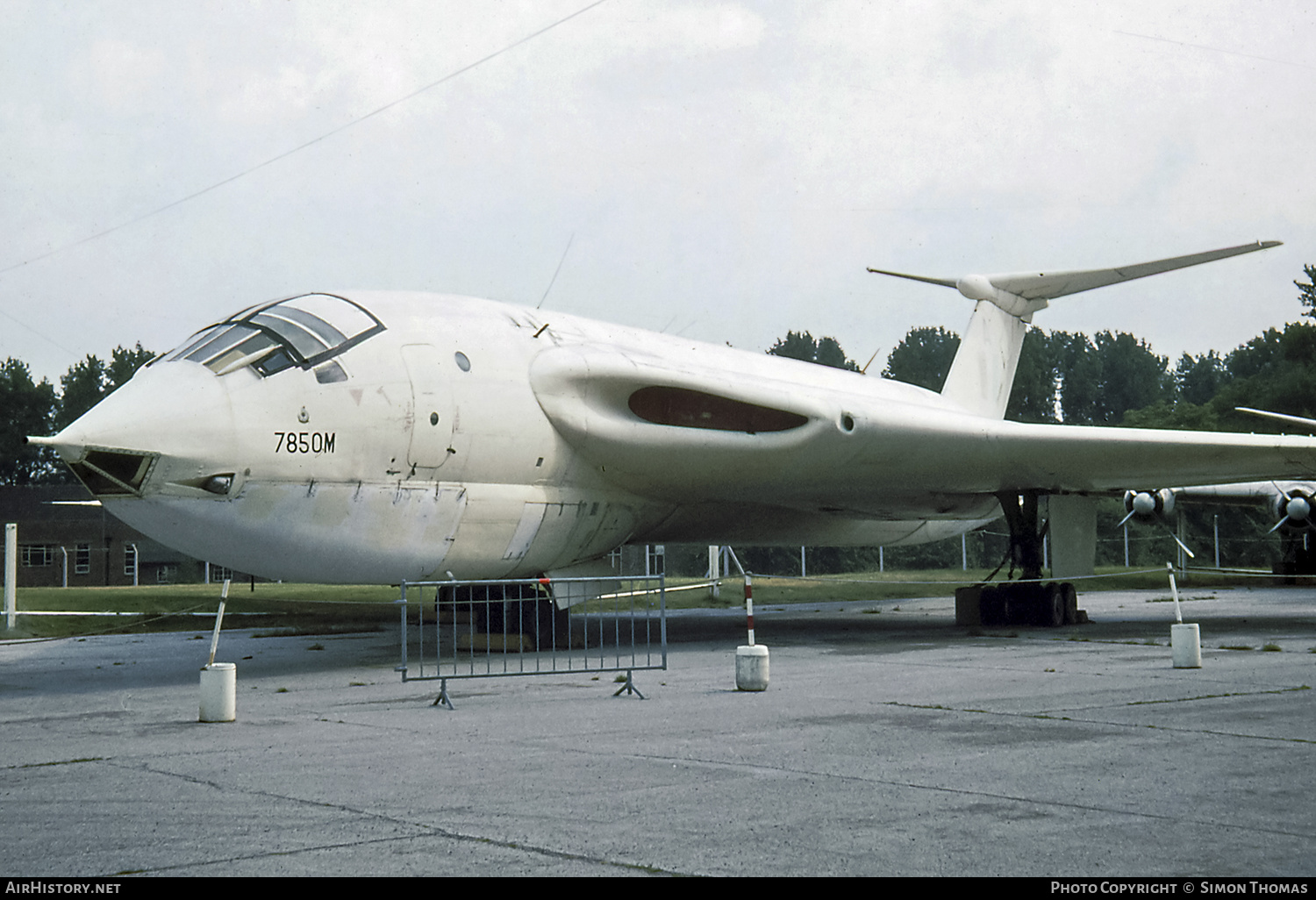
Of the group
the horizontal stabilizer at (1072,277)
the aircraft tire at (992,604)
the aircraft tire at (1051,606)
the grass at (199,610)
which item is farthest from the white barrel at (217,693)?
the horizontal stabilizer at (1072,277)

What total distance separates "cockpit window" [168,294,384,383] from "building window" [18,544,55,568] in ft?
139

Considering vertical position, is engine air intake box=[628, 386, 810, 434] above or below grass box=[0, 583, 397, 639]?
above

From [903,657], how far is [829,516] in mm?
6292

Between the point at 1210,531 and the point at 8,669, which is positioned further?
the point at 1210,531

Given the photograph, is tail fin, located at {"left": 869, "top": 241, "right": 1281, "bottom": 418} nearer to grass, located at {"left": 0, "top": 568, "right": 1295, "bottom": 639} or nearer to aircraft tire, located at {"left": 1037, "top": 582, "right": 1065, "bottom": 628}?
grass, located at {"left": 0, "top": 568, "right": 1295, "bottom": 639}

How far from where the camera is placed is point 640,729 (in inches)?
299

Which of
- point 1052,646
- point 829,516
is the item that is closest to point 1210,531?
point 829,516

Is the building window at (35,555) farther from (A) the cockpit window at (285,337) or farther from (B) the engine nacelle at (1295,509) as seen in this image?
(B) the engine nacelle at (1295,509)

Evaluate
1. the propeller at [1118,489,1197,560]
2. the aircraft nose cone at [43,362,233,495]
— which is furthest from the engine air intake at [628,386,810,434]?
the propeller at [1118,489,1197,560]

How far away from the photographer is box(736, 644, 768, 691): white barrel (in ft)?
31.3

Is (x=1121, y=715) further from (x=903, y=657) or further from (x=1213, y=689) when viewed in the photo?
(x=903, y=657)

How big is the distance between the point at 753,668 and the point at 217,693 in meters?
3.92

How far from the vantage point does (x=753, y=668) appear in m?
9.57

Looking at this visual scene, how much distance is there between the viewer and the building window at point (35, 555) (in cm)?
4850
